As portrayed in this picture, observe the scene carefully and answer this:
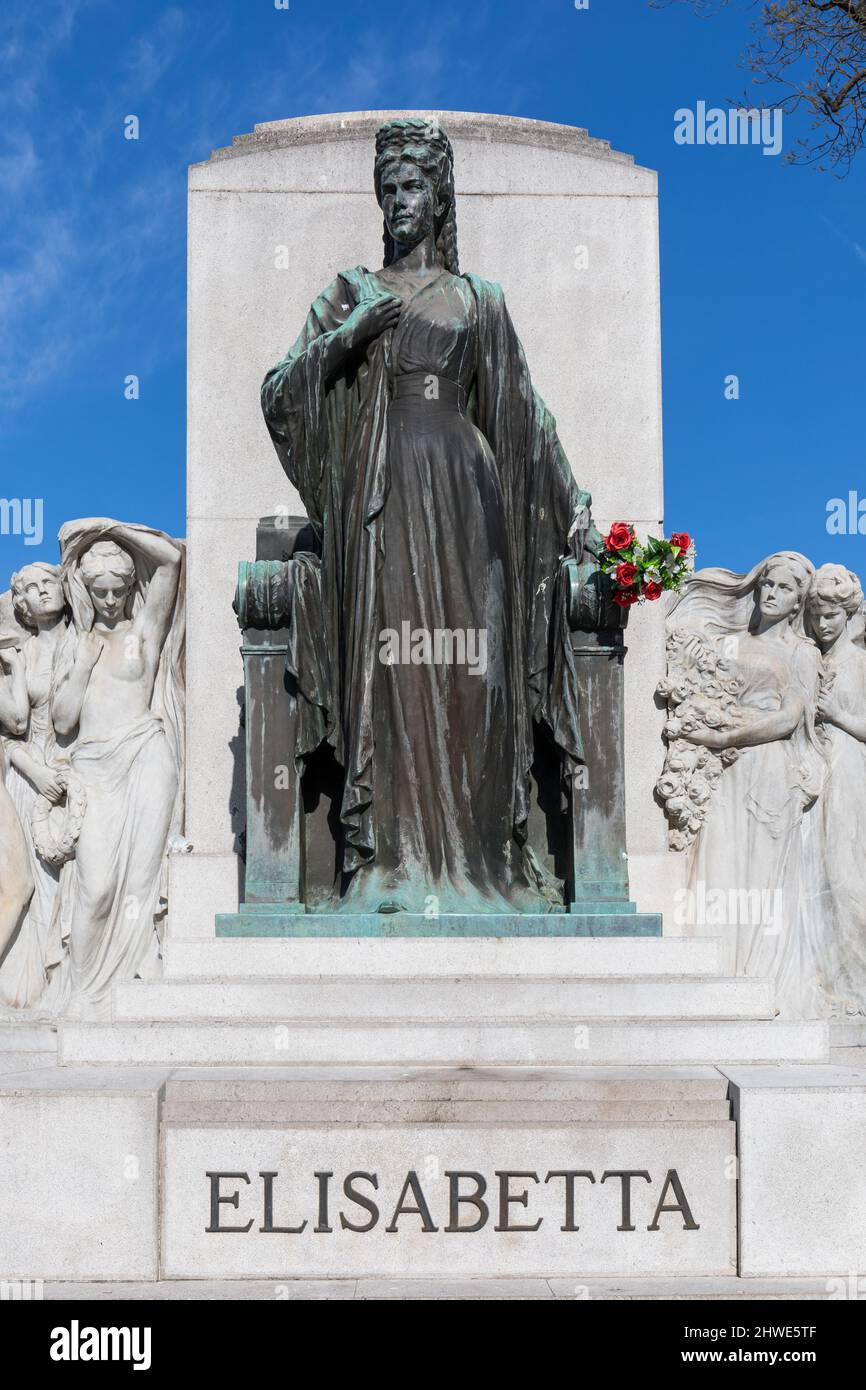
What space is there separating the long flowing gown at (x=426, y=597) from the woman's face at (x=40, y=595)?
2297 millimetres

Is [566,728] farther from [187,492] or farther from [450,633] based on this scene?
[187,492]

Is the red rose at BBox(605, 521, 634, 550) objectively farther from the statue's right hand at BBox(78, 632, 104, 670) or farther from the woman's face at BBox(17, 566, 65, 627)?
the woman's face at BBox(17, 566, 65, 627)

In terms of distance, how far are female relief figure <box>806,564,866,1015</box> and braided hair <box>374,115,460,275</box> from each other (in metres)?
3.36

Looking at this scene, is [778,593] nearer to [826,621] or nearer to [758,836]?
[826,621]

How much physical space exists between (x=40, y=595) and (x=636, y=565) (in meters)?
3.99

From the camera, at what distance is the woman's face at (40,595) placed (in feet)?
33.2

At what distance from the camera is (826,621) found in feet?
33.7

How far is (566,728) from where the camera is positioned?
8352 millimetres

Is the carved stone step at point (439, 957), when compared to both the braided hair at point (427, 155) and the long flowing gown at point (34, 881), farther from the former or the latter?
the braided hair at point (427, 155)

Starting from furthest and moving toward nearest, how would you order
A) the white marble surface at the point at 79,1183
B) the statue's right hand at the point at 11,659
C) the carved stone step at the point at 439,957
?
1. the statue's right hand at the point at 11,659
2. the carved stone step at the point at 439,957
3. the white marble surface at the point at 79,1183

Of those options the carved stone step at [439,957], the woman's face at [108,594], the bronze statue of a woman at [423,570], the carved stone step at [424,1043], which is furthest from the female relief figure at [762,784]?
the woman's face at [108,594]

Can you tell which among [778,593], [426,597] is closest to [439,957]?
[426,597]
